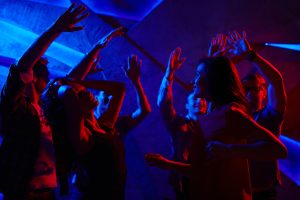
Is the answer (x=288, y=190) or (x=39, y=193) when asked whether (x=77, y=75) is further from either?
(x=288, y=190)

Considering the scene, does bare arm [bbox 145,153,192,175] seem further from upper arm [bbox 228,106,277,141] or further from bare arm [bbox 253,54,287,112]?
bare arm [bbox 253,54,287,112]

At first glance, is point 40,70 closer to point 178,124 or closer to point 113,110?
point 113,110

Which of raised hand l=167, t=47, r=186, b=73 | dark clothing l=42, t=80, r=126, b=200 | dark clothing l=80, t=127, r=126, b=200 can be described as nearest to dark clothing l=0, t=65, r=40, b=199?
dark clothing l=42, t=80, r=126, b=200

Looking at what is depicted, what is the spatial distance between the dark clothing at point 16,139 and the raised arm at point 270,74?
1.74m

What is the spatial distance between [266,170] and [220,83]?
124 cm

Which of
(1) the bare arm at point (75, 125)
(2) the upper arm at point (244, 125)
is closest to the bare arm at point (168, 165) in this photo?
(2) the upper arm at point (244, 125)

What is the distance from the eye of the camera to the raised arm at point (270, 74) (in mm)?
2342

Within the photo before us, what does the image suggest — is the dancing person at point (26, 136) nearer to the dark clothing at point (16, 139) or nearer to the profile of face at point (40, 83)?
the dark clothing at point (16, 139)

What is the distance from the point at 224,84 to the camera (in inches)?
74.5

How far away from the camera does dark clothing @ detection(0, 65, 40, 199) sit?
6.77ft

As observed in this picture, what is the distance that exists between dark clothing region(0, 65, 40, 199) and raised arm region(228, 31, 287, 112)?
174cm

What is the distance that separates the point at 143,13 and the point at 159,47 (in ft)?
1.59

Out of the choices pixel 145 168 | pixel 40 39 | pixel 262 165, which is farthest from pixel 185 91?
pixel 40 39

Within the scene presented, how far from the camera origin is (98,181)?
7.34 feet
